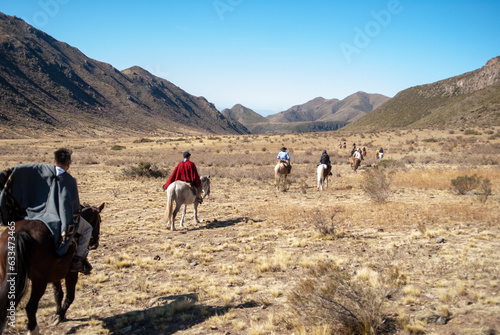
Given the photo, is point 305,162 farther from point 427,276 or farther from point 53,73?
point 53,73

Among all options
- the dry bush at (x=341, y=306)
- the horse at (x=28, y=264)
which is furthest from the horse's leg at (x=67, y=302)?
the dry bush at (x=341, y=306)

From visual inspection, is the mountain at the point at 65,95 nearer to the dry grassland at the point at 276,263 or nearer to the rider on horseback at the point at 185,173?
the rider on horseback at the point at 185,173

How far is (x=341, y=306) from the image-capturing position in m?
4.41

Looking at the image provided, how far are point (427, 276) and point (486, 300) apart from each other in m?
1.29

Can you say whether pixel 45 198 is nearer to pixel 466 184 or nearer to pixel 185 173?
pixel 185 173

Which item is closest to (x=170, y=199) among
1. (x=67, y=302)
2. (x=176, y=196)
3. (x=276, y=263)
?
(x=176, y=196)

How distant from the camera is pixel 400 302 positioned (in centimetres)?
528

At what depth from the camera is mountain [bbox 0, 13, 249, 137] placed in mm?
97875

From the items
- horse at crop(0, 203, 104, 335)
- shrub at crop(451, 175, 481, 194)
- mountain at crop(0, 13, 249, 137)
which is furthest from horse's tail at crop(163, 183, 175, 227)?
mountain at crop(0, 13, 249, 137)

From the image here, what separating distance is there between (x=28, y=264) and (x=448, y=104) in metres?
122

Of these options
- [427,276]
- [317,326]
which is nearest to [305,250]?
[427,276]

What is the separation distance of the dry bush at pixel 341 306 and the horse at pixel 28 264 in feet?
11.2

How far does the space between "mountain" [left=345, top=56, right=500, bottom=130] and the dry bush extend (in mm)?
75206

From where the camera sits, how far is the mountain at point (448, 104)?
75688mm
